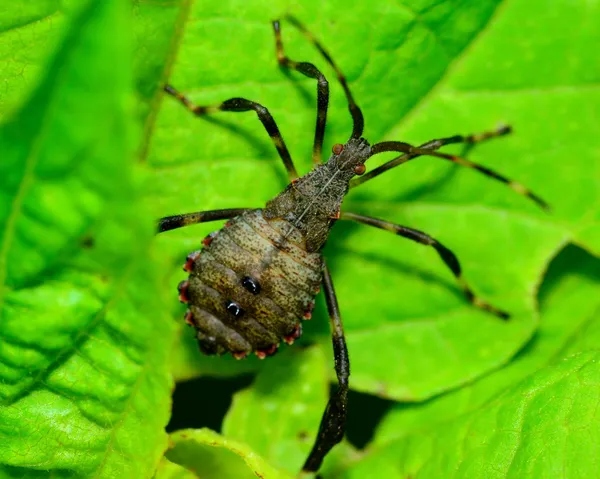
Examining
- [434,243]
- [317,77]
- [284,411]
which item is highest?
[317,77]

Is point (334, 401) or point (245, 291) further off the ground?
point (245, 291)

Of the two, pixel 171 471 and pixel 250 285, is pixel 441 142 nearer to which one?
pixel 250 285

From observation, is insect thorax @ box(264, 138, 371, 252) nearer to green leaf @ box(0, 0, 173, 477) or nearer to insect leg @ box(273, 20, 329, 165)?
insect leg @ box(273, 20, 329, 165)

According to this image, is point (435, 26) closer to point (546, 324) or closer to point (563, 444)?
point (546, 324)

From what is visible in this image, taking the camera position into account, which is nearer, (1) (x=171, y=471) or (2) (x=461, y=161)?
(1) (x=171, y=471)

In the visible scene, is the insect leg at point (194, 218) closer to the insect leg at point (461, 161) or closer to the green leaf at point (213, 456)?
the insect leg at point (461, 161)

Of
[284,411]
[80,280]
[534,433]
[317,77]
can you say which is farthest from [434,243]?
[80,280]

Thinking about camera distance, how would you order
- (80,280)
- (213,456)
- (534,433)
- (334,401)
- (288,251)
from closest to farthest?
(80,280) → (534,433) → (213,456) → (334,401) → (288,251)
